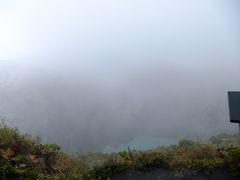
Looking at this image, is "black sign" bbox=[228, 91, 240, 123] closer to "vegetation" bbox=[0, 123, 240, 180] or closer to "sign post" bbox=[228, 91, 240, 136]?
"sign post" bbox=[228, 91, 240, 136]

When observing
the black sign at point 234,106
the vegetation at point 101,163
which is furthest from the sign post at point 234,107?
the vegetation at point 101,163

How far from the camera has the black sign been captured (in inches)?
503

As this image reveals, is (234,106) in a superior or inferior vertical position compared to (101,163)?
superior

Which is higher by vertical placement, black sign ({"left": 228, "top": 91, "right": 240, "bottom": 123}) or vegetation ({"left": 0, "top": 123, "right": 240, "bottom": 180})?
black sign ({"left": 228, "top": 91, "right": 240, "bottom": 123})

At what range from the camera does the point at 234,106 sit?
1319cm

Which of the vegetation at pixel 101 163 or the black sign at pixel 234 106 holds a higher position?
the black sign at pixel 234 106

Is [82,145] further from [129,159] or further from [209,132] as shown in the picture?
[129,159]

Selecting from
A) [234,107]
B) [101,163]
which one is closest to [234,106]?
[234,107]

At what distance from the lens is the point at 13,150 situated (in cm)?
1167

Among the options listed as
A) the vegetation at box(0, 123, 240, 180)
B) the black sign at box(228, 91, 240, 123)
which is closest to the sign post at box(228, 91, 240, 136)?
the black sign at box(228, 91, 240, 123)

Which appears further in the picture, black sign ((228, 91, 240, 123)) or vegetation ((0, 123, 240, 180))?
black sign ((228, 91, 240, 123))

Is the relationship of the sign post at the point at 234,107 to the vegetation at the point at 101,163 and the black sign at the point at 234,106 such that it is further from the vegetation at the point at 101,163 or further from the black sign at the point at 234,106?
the vegetation at the point at 101,163

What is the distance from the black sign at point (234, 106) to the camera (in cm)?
1277

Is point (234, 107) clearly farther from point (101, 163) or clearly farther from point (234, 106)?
point (101, 163)
